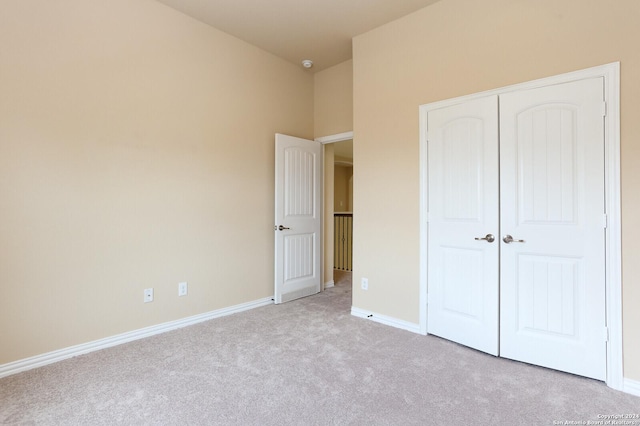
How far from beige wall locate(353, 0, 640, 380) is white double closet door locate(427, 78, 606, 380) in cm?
14

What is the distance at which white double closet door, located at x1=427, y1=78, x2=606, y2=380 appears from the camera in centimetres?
217

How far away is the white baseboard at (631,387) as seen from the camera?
79.2 inches

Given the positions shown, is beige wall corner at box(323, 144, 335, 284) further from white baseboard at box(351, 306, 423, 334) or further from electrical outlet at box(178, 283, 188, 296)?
electrical outlet at box(178, 283, 188, 296)

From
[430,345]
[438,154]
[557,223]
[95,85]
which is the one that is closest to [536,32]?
[438,154]

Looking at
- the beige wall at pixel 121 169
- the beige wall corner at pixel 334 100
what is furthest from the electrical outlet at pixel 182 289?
the beige wall corner at pixel 334 100

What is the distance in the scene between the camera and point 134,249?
2.83m

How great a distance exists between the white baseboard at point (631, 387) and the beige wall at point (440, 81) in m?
0.05

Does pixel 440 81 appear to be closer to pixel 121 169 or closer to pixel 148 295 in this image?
pixel 121 169

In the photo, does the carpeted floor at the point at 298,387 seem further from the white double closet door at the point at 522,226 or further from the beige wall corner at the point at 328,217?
the beige wall corner at the point at 328,217

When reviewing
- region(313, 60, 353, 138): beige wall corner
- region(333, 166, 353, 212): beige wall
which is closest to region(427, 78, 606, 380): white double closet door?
region(313, 60, 353, 138): beige wall corner

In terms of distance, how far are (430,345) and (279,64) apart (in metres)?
3.55

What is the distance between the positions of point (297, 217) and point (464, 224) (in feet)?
6.64

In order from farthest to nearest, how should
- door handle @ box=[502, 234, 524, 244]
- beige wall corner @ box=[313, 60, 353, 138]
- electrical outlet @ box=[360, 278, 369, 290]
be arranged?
beige wall corner @ box=[313, 60, 353, 138] < electrical outlet @ box=[360, 278, 369, 290] < door handle @ box=[502, 234, 524, 244]

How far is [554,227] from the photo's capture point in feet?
7.49
